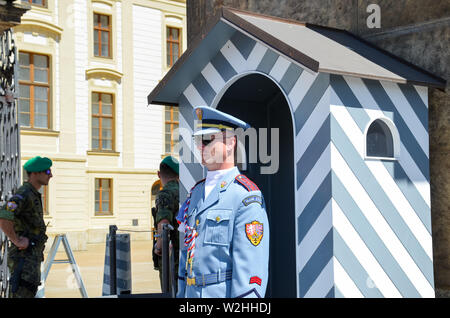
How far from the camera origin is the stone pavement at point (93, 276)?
10703mm

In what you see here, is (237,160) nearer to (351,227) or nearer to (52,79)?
(351,227)

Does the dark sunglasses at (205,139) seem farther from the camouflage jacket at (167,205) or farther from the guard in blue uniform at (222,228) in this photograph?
the camouflage jacket at (167,205)

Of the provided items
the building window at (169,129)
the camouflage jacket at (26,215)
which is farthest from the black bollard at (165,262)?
the building window at (169,129)

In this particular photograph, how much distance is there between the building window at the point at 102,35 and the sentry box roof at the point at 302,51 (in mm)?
18870

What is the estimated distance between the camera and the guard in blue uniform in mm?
3158

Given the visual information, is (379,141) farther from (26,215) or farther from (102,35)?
(102,35)

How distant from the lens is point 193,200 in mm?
3557

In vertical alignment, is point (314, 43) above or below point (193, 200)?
above

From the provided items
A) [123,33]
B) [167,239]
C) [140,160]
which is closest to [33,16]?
[123,33]

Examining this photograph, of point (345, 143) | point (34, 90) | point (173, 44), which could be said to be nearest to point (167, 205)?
point (345, 143)

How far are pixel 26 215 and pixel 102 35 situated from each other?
1851 cm

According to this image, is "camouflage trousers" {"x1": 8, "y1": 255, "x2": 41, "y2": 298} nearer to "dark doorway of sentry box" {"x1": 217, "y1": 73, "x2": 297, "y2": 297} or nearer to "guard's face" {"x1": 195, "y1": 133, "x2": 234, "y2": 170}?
"dark doorway of sentry box" {"x1": 217, "y1": 73, "x2": 297, "y2": 297}

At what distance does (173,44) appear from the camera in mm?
25719
